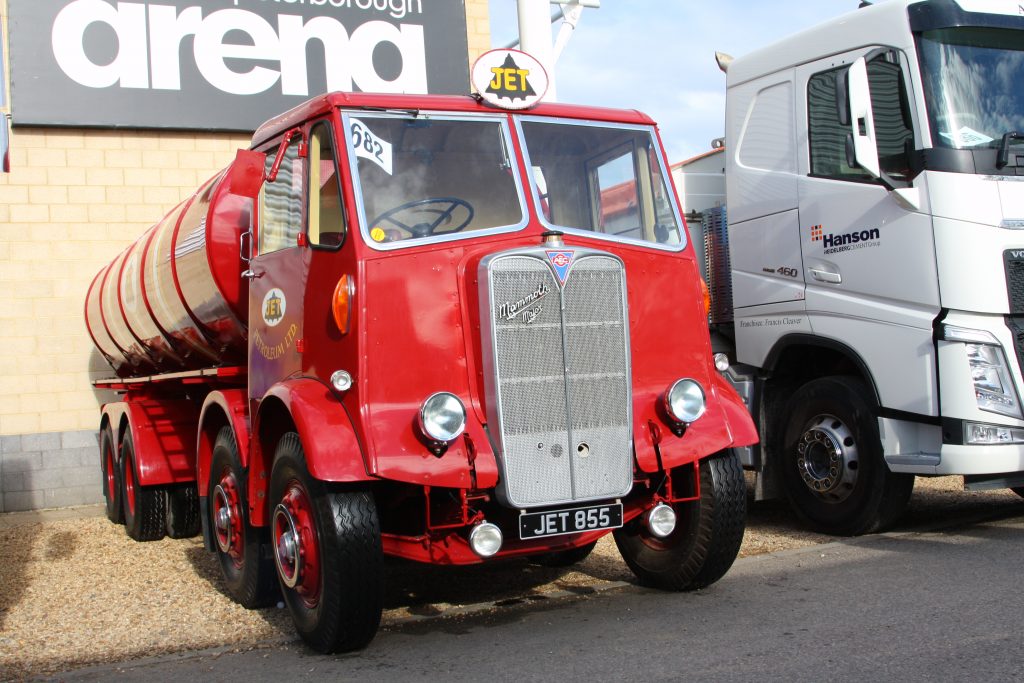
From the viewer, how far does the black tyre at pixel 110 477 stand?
969 centimetres

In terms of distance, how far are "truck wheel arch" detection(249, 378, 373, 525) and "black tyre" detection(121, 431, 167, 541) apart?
329 centimetres

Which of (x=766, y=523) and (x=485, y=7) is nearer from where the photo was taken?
(x=766, y=523)

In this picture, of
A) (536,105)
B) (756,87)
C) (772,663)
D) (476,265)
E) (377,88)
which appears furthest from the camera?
(377,88)

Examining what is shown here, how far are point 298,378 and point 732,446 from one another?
87.1 inches

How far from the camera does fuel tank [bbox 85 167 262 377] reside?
6621 mm

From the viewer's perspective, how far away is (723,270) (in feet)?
28.0

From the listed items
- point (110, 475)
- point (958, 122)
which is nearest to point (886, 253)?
point (958, 122)

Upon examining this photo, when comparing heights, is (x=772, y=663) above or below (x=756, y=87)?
below

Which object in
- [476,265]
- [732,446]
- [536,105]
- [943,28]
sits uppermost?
[943,28]

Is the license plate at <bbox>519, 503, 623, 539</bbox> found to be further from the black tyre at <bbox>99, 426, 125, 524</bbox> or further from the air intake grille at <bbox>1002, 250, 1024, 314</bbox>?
the black tyre at <bbox>99, 426, 125, 524</bbox>

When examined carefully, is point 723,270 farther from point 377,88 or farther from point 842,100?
point 377,88

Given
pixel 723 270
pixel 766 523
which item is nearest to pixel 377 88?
pixel 723 270

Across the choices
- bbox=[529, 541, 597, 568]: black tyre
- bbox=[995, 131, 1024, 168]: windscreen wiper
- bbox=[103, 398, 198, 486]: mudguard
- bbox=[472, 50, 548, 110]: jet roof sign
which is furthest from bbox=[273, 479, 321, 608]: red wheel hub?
bbox=[995, 131, 1024, 168]: windscreen wiper

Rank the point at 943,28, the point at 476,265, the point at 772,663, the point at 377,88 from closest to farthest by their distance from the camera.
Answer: the point at 772,663
the point at 476,265
the point at 943,28
the point at 377,88
